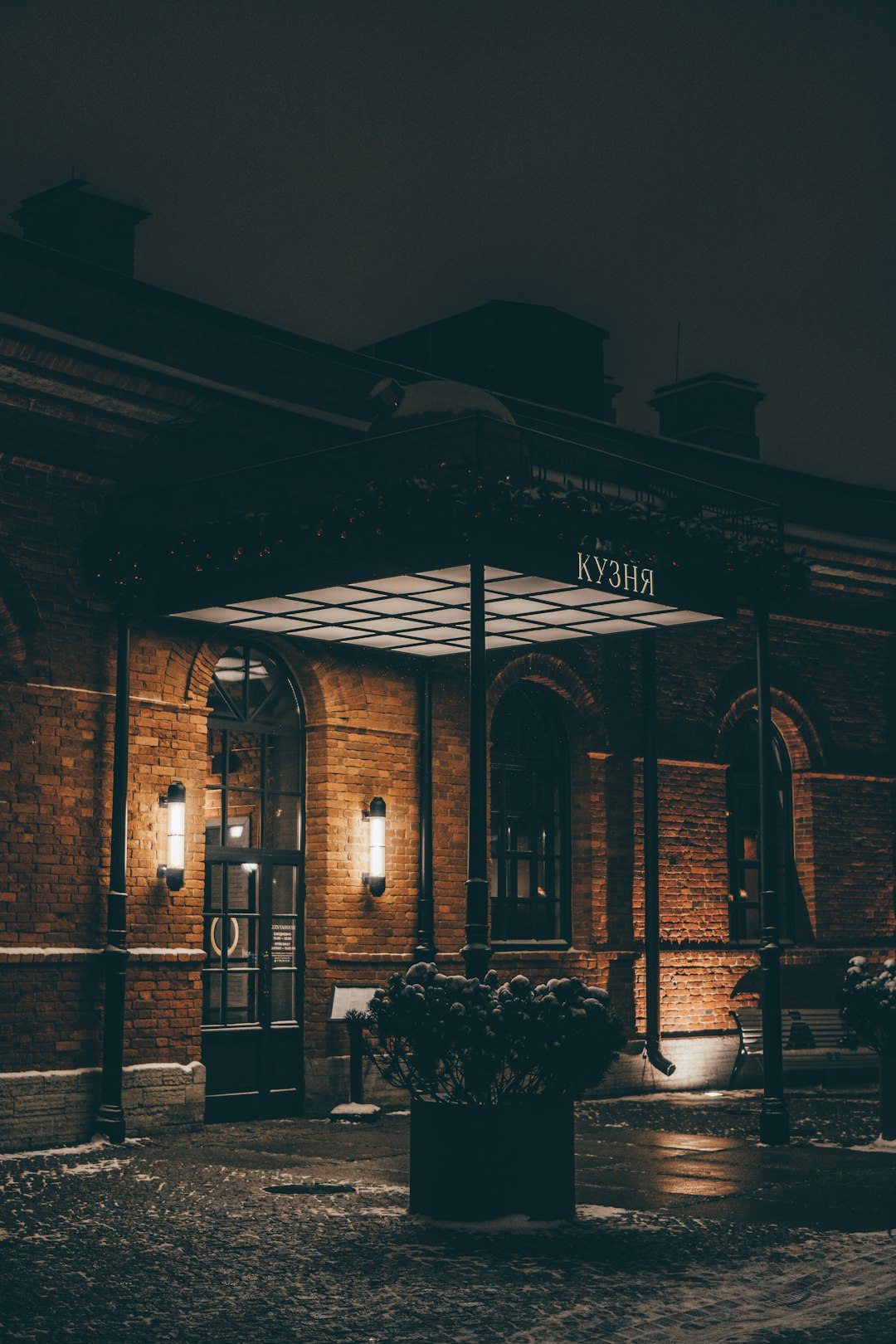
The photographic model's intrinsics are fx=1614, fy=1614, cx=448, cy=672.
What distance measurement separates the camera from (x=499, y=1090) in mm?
8320

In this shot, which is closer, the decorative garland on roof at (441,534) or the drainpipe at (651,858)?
the decorative garland on roof at (441,534)

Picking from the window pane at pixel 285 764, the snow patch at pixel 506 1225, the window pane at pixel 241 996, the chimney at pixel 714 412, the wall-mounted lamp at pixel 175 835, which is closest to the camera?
the snow patch at pixel 506 1225

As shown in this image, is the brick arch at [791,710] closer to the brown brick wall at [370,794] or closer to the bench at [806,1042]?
the brown brick wall at [370,794]

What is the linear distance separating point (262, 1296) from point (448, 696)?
8.38 metres

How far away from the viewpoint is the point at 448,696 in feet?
48.3

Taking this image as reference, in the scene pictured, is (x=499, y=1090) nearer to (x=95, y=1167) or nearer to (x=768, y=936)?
(x=95, y=1167)

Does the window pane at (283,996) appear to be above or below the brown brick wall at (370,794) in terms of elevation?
below

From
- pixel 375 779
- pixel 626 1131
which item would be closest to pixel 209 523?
pixel 375 779

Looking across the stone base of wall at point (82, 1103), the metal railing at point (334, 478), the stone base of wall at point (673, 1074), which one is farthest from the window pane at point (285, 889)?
the metal railing at point (334, 478)

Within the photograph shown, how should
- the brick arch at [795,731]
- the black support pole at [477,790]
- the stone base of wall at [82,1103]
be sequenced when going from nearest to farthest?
1. the black support pole at [477,790]
2. the stone base of wall at [82,1103]
3. the brick arch at [795,731]

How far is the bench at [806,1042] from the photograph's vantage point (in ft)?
51.2

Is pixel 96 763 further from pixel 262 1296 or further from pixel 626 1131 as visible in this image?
pixel 262 1296

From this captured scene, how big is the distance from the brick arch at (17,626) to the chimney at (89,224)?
3478 millimetres

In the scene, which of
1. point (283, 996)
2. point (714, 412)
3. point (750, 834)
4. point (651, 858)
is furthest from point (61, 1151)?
point (714, 412)
